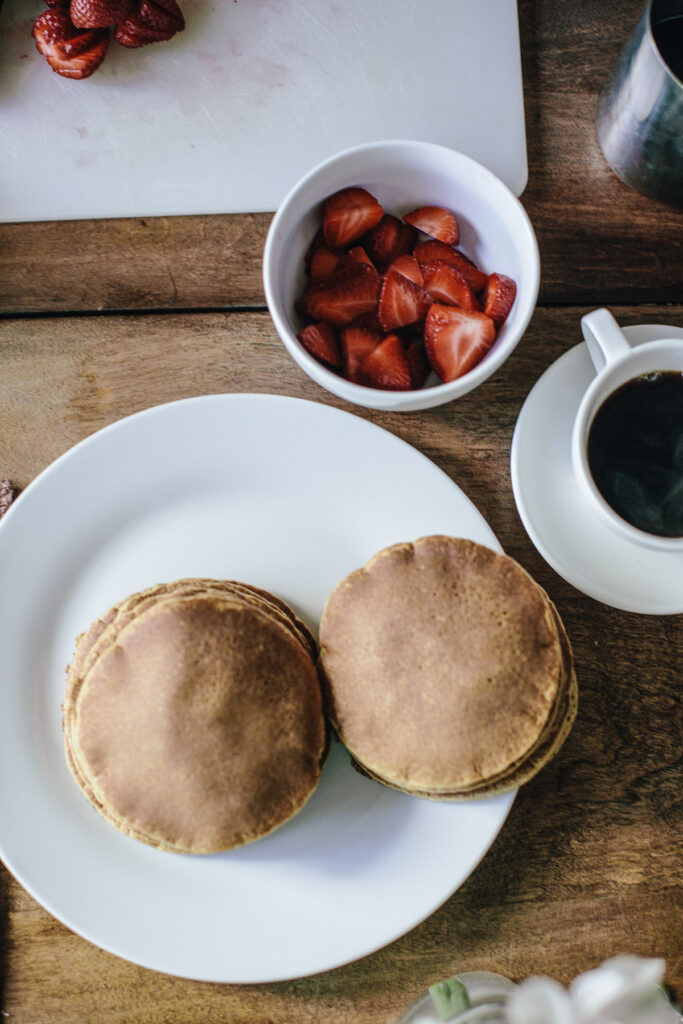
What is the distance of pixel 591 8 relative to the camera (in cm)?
106

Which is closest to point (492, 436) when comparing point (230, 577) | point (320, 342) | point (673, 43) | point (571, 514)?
point (571, 514)

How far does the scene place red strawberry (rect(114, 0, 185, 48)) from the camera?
99 cm

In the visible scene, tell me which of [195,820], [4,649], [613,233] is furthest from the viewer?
[613,233]

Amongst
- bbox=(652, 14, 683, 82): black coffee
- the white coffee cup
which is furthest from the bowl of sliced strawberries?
bbox=(652, 14, 683, 82): black coffee

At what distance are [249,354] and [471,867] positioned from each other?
25.8 inches

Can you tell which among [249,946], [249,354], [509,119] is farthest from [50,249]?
[249,946]

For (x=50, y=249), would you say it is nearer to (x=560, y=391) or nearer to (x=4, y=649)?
(x=4, y=649)

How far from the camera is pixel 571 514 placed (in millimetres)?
964

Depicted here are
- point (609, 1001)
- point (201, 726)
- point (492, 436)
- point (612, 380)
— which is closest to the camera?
point (609, 1001)

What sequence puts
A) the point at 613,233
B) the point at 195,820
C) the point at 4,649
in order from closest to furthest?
1. the point at 195,820
2. the point at 4,649
3. the point at 613,233

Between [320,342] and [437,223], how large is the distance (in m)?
0.20

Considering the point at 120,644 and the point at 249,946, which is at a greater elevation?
the point at 120,644

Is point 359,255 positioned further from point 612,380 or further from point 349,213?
point 612,380

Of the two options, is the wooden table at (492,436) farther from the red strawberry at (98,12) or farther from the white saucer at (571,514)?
the red strawberry at (98,12)
